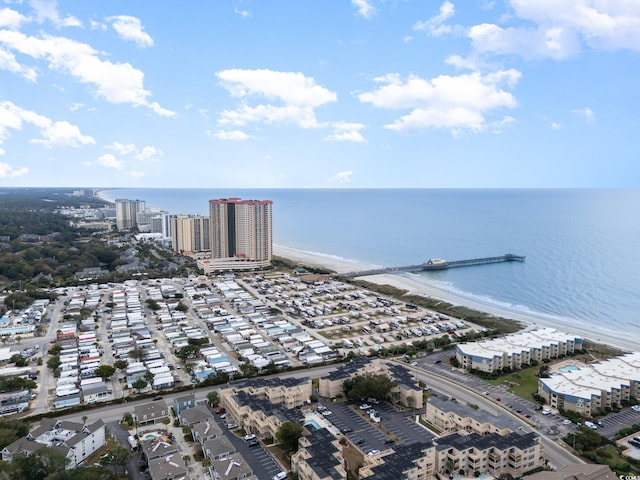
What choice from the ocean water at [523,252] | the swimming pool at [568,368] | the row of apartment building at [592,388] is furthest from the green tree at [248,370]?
the ocean water at [523,252]

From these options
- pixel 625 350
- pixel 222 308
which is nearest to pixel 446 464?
pixel 625 350

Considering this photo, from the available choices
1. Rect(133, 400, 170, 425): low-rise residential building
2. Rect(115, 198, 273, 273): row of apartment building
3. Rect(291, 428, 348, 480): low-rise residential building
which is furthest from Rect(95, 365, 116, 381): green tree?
Rect(115, 198, 273, 273): row of apartment building

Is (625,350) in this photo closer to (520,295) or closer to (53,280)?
(520,295)

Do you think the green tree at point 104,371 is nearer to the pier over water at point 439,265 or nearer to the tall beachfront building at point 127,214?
the pier over water at point 439,265

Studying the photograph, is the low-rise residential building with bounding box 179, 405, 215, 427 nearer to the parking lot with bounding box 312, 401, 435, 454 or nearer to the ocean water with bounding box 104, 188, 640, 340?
the parking lot with bounding box 312, 401, 435, 454

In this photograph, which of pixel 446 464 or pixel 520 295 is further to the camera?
pixel 520 295

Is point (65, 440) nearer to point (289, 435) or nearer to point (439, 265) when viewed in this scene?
point (289, 435)
